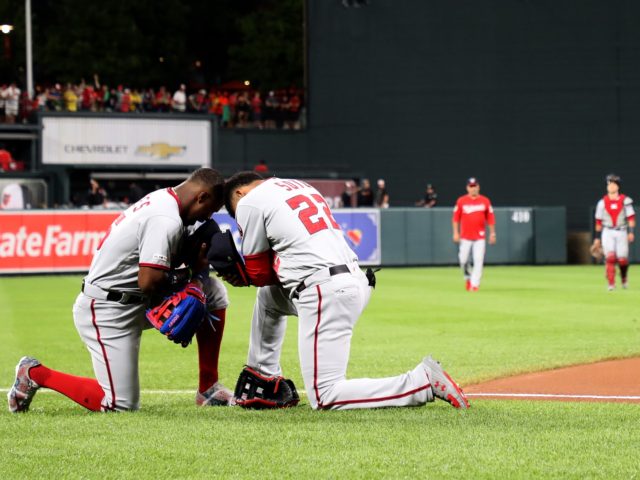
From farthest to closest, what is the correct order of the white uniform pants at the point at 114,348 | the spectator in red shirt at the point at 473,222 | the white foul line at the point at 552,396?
the spectator in red shirt at the point at 473,222
the white foul line at the point at 552,396
the white uniform pants at the point at 114,348

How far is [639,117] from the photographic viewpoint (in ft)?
123

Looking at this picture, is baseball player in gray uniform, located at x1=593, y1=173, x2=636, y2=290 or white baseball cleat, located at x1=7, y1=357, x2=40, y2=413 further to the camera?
baseball player in gray uniform, located at x1=593, y1=173, x2=636, y2=290

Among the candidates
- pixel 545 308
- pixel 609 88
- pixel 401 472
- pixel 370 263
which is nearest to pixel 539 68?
pixel 609 88

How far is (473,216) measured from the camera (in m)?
20.8

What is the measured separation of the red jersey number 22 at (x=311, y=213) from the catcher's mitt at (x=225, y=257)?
0.46m

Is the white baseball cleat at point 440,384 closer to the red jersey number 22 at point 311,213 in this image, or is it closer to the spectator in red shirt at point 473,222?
the red jersey number 22 at point 311,213

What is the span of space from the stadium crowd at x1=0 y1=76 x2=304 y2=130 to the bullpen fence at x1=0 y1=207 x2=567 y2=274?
1066 cm

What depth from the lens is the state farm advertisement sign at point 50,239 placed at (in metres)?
27.1

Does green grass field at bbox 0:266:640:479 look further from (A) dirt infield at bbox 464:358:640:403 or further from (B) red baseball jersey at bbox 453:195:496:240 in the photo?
(B) red baseball jersey at bbox 453:195:496:240

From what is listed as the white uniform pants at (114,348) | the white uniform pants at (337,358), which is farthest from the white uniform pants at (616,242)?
the white uniform pants at (114,348)

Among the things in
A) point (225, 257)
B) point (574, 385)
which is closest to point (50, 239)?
point (574, 385)

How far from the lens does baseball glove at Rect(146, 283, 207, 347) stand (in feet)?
22.6

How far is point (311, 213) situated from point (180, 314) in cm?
101

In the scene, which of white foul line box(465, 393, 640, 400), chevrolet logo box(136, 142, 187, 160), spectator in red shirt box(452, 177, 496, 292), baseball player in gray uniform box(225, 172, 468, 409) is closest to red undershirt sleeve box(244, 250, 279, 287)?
baseball player in gray uniform box(225, 172, 468, 409)
